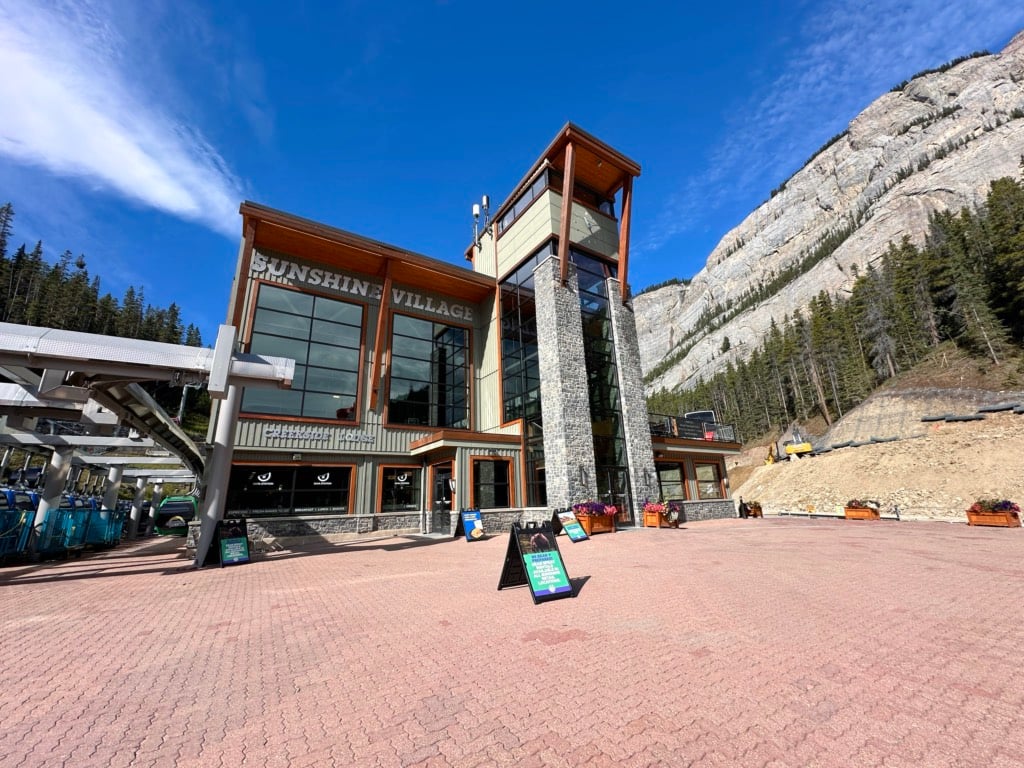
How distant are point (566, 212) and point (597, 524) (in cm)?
1401

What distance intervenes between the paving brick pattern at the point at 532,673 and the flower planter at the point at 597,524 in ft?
24.6

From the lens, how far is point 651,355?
160 meters

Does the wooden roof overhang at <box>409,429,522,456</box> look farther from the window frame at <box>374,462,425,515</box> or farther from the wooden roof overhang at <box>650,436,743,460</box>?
the wooden roof overhang at <box>650,436,743,460</box>

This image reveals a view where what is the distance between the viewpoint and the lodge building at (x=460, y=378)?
16906 mm

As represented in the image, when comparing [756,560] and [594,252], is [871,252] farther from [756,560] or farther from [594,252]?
[756,560]

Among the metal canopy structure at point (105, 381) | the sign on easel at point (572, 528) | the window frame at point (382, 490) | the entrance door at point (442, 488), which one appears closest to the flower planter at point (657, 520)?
the sign on easel at point (572, 528)

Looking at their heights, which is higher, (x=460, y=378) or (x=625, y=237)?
(x=625, y=237)

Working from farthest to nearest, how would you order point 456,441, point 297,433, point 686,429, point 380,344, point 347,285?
point 686,429, point 347,285, point 380,344, point 456,441, point 297,433

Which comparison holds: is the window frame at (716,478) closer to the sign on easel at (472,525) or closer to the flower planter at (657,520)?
the flower planter at (657,520)

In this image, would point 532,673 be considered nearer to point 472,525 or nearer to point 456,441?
point 472,525

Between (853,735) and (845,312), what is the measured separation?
83.4 meters

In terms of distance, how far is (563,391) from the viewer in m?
17.9

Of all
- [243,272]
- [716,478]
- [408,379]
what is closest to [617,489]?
[716,478]

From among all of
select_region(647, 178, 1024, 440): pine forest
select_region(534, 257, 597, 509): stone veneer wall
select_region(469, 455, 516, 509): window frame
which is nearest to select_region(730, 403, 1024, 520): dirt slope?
select_region(647, 178, 1024, 440): pine forest
